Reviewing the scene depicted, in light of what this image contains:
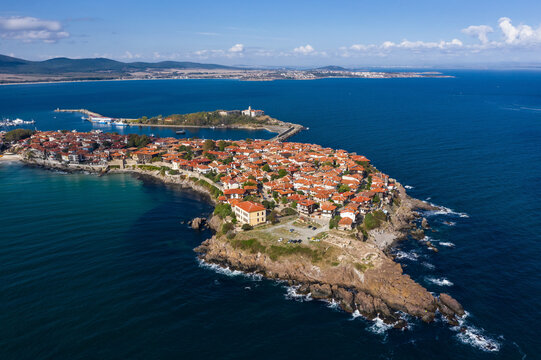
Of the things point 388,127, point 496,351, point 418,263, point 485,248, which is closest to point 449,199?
point 485,248

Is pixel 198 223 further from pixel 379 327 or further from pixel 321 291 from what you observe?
pixel 379 327

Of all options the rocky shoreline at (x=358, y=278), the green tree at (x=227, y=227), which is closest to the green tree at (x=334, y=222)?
the rocky shoreline at (x=358, y=278)

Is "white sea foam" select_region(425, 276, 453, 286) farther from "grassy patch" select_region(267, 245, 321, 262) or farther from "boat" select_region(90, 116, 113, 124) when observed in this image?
"boat" select_region(90, 116, 113, 124)

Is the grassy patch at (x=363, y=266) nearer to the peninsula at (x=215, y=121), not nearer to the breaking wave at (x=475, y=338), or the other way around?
the breaking wave at (x=475, y=338)

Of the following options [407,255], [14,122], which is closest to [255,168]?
[407,255]

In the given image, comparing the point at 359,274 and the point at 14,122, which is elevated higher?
the point at 14,122
